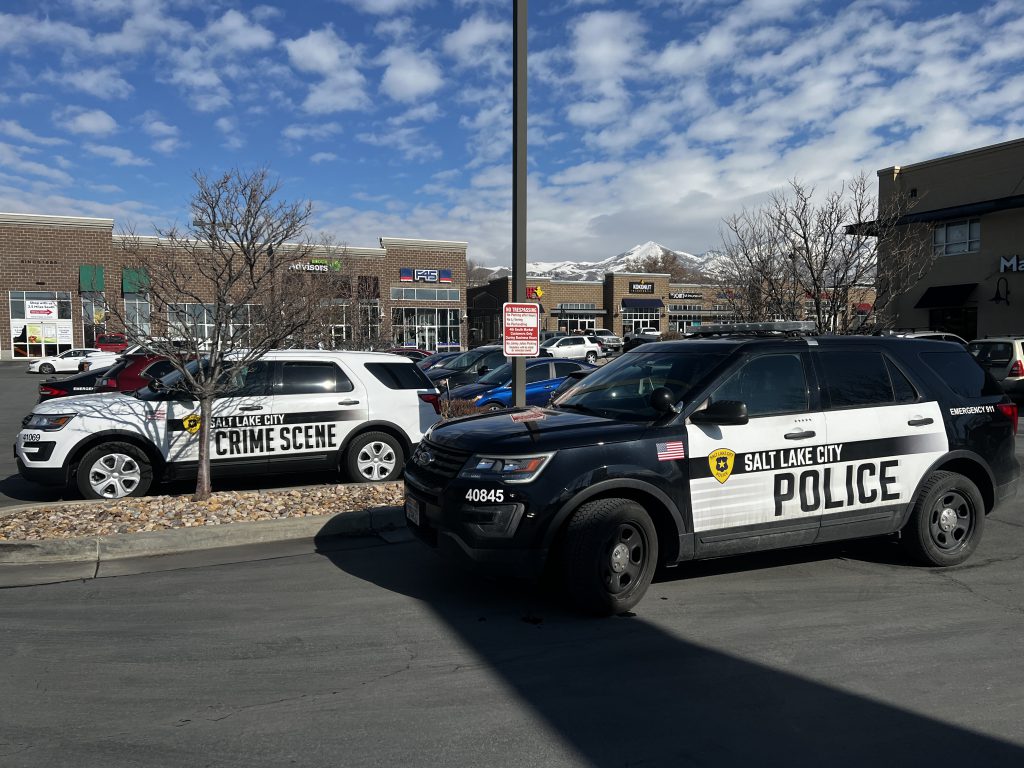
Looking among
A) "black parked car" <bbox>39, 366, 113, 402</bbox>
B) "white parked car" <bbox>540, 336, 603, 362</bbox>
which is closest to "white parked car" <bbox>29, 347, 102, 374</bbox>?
"white parked car" <bbox>540, 336, 603, 362</bbox>

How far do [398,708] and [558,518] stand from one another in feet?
4.87

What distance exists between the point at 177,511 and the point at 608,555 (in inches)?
170

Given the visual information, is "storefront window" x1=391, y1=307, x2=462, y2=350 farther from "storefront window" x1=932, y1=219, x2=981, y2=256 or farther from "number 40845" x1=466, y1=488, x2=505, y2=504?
"number 40845" x1=466, y1=488, x2=505, y2=504

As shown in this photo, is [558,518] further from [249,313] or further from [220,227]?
[220,227]

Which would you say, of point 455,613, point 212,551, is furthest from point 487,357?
point 455,613

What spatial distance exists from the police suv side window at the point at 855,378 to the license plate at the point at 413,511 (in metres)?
3.06

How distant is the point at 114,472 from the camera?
798 centimetres

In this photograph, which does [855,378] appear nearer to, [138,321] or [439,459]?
[439,459]

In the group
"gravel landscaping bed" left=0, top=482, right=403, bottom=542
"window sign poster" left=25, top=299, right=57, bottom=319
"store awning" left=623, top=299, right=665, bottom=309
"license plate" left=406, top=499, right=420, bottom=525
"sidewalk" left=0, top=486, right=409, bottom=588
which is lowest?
"sidewalk" left=0, top=486, right=409, bottom=588

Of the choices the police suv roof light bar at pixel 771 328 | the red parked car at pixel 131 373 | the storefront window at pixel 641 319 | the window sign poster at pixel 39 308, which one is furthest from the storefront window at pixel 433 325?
the police suv roof light bar at pixel 771 328

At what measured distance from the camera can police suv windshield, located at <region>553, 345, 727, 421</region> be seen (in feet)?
17.5

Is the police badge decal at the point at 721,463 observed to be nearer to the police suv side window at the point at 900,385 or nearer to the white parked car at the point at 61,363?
the police suv side window at the point at 900,385

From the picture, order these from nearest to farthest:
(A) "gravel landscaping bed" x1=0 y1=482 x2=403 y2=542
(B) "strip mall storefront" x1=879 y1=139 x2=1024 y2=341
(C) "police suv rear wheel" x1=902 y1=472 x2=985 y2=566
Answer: (C) "police suv rear wheel" x1=902 y1=472 x2=985 y2=566 < (A) "gravel landscaping bed" x1=0 y1=482 x2=403 y2=542 < (B) "strip mall storefront" x1=879 y1=139 x2=1024 y2=341

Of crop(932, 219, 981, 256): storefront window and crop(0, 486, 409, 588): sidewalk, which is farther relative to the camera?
crop(932, 219, 981, 256): storefront window
